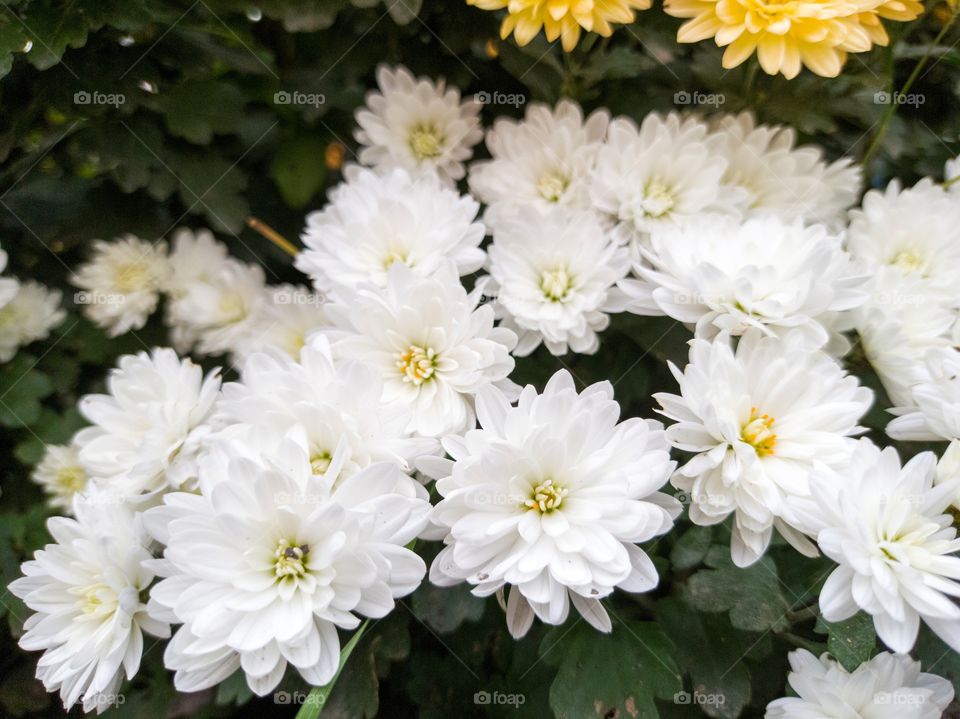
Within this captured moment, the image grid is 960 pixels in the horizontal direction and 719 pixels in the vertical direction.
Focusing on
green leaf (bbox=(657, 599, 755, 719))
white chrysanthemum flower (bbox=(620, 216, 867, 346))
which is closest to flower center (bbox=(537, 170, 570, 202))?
white chrysanthemum flower (bbox=(620, 216, 867, 346))

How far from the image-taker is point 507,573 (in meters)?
0.68

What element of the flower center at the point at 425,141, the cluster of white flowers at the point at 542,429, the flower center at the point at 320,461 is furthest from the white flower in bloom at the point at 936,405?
the flower center at the point at 425,141

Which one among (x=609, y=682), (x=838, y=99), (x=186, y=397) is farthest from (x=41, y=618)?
(x=838, y=99)

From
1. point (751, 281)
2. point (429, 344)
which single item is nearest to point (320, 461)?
point (429, 344)

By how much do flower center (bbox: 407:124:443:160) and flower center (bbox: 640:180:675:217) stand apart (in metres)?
0.35

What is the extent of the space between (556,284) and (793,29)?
423mm

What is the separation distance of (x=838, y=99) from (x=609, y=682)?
35.5 inches

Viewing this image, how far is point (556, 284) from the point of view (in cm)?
90

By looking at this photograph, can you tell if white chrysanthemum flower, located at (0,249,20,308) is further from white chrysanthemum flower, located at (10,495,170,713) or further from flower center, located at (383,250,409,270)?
flower center, located at (383,250,409,270)

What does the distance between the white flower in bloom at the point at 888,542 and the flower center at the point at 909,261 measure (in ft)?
1.13

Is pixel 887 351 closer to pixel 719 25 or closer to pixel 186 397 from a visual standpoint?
pixel 719 25

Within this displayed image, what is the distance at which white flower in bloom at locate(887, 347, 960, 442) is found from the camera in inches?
28.8

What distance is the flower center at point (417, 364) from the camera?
2.70 feet

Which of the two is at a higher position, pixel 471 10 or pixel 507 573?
pixel 471 10
